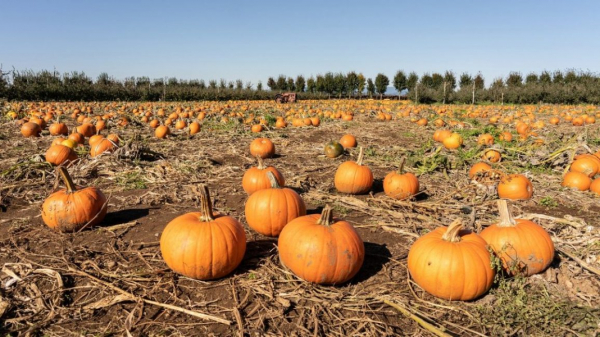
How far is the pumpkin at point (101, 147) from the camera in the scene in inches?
283

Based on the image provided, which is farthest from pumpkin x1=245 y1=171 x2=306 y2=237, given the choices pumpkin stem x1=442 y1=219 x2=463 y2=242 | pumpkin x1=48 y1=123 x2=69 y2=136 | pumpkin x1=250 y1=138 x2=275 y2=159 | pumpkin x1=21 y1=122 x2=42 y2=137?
pumpkin x1=21 y1=122 x2=42 y2=137

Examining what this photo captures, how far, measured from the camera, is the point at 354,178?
5605 mm

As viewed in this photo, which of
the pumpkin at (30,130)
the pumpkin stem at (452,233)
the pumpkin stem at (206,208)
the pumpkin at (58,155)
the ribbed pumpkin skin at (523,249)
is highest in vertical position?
the pumpkin at (30,130)

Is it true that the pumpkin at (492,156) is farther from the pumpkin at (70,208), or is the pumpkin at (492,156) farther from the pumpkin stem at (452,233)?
the pumpkin at (70,208)

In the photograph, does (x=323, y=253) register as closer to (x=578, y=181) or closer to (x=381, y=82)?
(x=578, y=181)

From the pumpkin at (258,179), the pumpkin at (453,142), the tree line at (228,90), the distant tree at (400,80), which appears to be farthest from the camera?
the distant tree at (400,80)

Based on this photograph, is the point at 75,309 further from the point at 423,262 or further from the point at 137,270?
the point at 423,262

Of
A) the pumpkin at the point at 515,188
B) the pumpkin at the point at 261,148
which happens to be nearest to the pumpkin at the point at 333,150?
the pumpkin at the point at 261,148

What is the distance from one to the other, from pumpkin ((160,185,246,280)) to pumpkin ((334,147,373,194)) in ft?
8.75

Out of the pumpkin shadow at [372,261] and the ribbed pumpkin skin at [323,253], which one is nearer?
the ribbed pumpkin skin at [323,253]

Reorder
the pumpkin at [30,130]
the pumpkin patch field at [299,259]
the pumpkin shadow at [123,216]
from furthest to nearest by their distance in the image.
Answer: the pumpkin at [30,130] → the pumpkin shadow at [123,216] → the pumpkin patch field at [299,259]

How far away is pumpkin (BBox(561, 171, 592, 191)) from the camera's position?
588 cm

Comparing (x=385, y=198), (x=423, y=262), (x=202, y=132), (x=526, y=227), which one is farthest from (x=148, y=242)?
(x=202, y=132)

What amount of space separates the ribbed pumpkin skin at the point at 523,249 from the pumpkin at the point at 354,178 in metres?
2.53
